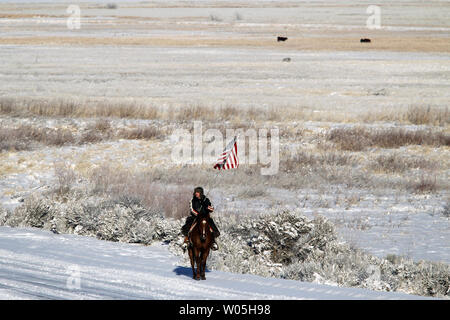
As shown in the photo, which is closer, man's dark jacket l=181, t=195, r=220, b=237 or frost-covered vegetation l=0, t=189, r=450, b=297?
man's dark jacket l=181, t=195, r=220, b=237

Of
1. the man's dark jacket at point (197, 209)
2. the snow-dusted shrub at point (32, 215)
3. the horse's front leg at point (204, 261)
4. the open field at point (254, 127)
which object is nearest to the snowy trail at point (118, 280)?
the horse's front leg at point (204, 261)

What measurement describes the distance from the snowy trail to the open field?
2692 millimetres

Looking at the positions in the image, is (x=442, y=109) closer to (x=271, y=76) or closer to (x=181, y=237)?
(x=271, y=76)

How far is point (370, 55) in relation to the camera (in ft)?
173

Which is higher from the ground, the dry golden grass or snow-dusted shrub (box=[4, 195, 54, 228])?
the dry golden grass

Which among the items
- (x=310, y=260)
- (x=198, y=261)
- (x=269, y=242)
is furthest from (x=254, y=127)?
(x=198, y=261)

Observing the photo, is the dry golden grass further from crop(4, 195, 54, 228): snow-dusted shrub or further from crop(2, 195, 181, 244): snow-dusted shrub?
crop(4, 195, 54, 228): snow-dusted shrub

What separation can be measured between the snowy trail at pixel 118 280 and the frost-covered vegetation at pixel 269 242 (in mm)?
666

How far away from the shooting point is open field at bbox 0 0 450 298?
13.7 metres

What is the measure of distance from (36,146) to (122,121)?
15.0 feet

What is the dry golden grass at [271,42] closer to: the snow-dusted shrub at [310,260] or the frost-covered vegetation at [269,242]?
the frost-covered vegetation at [269,242]

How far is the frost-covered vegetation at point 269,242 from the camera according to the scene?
27.6 feet

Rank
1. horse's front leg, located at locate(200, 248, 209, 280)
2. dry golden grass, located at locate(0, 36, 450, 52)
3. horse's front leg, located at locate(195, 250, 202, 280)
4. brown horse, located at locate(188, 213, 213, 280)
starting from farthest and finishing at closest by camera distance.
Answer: dry golden grass, located at locate(0, 36, 450, 52) < horse's front leg, located at locate(195, 250, 202, 280) < horse's front leg, located at locate(200, 248, 209, 280) < brown horse, located at locate(188, 213, 213, 280)

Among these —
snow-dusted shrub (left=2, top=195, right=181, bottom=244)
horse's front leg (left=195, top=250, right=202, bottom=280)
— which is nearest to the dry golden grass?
snow-dusted shrub (left=2, top=195, right=181, bottom=244)
